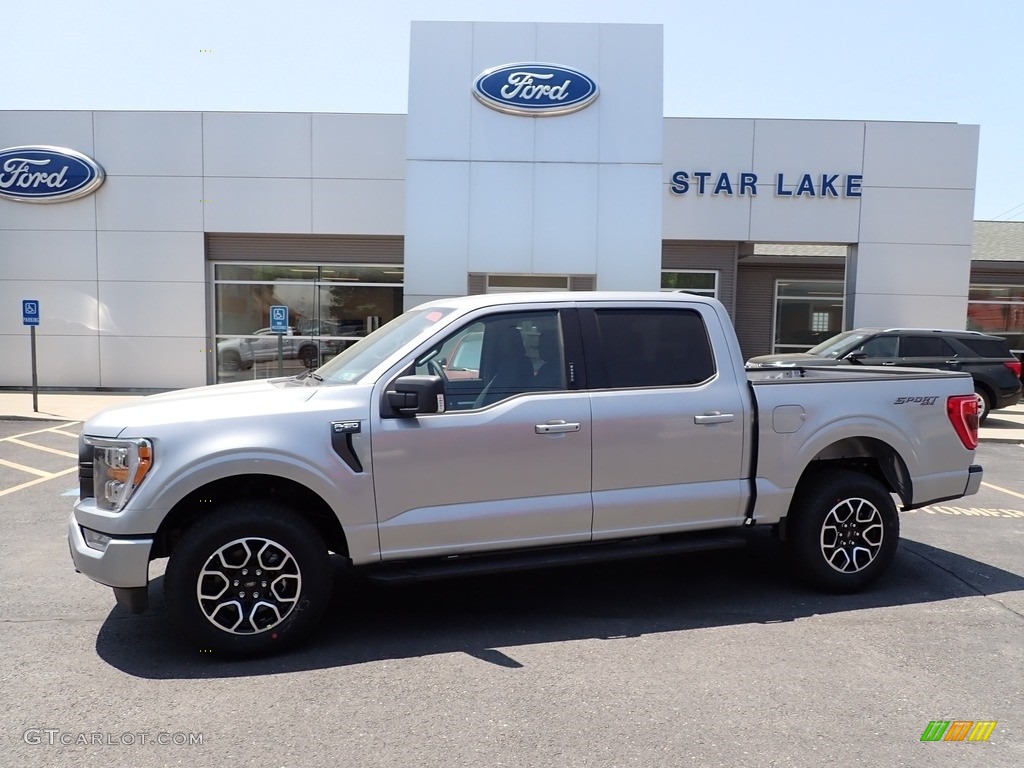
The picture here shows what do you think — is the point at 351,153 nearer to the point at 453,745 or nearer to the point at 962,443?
the point at 962,443

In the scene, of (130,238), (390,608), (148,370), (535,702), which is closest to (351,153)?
(130,238)

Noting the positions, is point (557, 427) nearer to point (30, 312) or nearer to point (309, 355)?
point (30, 312)

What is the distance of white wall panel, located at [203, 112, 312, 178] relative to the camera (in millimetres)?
17266

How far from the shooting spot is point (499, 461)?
440 centimetres

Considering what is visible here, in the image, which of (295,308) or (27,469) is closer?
(27,469)

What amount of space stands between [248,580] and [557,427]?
188 cm

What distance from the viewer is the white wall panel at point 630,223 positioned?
13.9 metres

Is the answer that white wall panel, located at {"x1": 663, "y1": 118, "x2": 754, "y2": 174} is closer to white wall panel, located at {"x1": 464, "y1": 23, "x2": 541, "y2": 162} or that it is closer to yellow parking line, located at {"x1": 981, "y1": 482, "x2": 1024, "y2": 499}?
white wall panel, located at {"x1": 464, "y1": 23, "x2": 541, "y2": 162}

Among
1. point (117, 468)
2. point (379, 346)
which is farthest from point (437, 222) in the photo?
point (117, 468)

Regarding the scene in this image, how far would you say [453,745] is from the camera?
10.7 feet

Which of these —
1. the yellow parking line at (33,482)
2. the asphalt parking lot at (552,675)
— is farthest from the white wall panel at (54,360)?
the asphalt parking lot at (552,675)

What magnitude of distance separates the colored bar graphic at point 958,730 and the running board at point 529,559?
63.2 inches

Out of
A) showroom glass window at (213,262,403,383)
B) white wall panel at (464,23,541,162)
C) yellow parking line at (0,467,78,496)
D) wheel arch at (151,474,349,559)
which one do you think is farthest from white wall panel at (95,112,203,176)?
wheel arch at (151,474,349,559)

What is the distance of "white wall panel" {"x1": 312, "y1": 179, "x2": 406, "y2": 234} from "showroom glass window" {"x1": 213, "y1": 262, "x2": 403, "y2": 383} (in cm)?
108
